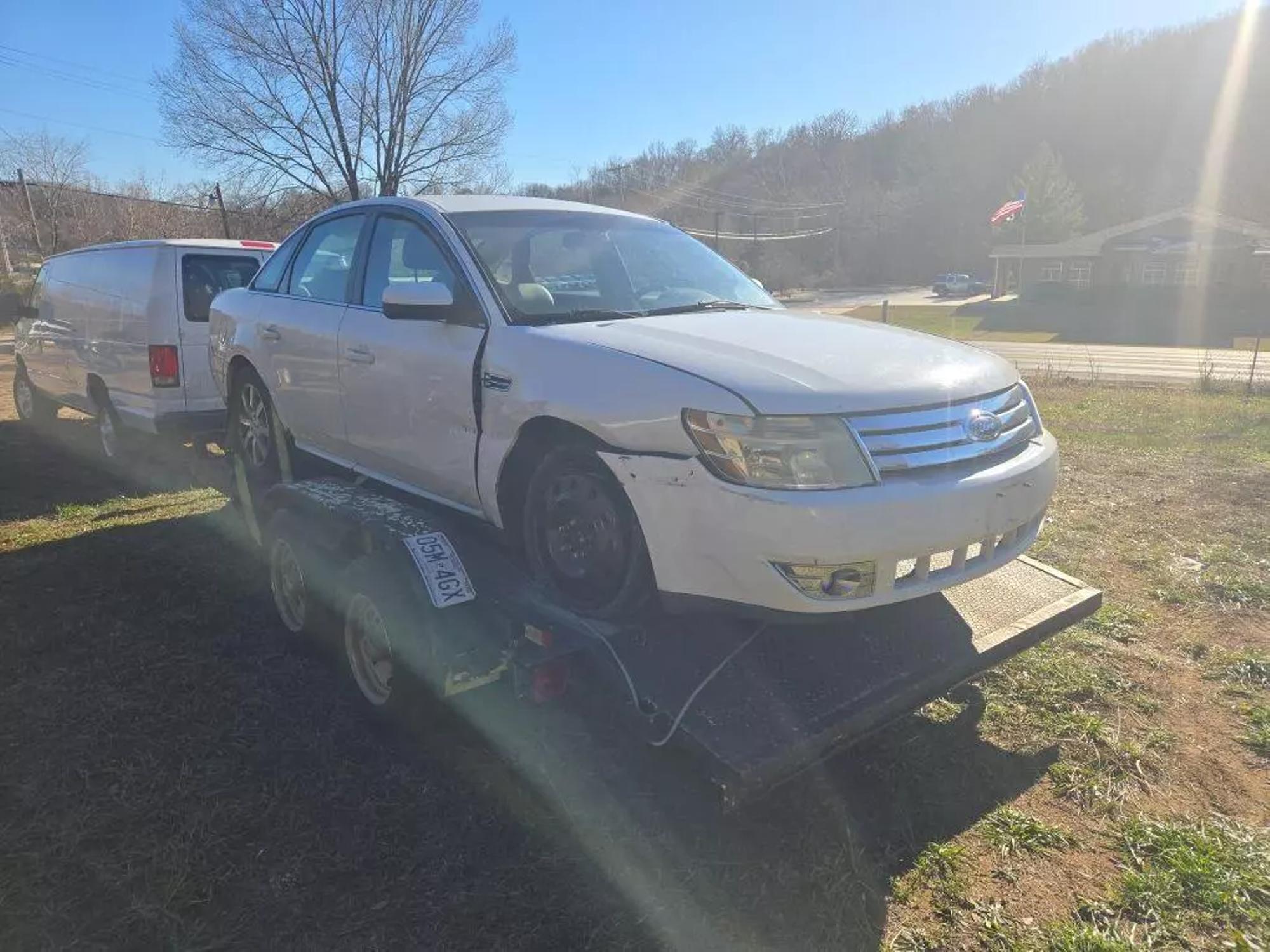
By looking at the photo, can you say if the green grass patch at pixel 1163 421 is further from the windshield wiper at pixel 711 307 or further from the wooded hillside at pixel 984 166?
the wooded hillside at pixel 984 166

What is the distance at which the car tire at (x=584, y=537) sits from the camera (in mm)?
2756

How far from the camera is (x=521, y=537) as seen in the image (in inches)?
129

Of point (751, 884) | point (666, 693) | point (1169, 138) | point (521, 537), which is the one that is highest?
point (1169, 138)

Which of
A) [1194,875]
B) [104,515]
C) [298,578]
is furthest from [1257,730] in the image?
[104,515]

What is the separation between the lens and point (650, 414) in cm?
Result: 259

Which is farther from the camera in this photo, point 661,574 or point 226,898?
point 661,574

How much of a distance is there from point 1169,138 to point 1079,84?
17.3 meters

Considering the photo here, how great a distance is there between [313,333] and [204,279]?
3.38 metres

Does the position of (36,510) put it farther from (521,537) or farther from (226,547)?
(521,537)

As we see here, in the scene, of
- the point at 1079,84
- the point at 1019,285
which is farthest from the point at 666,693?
the point at 1079,84

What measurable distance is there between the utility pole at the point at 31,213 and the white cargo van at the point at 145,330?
33.1 m

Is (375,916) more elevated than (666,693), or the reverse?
(666,693)

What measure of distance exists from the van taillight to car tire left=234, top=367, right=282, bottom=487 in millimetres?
1637

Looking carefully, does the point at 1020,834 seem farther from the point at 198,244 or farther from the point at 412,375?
the point at 198,244
